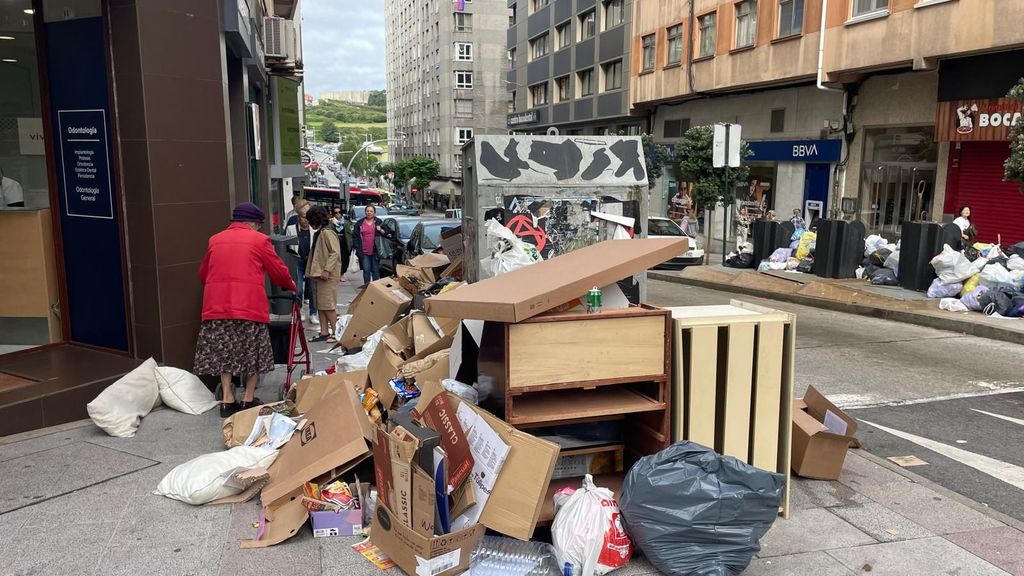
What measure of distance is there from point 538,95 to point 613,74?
11806 mm

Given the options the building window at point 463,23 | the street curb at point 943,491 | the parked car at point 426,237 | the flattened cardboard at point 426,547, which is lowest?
the street curb at point 943,491

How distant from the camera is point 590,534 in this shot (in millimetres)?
3758

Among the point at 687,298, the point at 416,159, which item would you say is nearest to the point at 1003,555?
the point at 687,298

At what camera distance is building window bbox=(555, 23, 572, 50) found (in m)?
42.7

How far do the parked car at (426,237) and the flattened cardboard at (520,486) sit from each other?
9.33 meters

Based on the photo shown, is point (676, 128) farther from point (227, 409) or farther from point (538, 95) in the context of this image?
point (227, 409)

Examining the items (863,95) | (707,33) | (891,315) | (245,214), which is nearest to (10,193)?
(245,214)

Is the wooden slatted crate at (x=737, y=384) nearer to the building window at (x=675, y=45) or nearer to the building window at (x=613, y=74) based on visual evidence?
the building window at (x=675, y=45)

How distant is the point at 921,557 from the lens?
409 centimetres

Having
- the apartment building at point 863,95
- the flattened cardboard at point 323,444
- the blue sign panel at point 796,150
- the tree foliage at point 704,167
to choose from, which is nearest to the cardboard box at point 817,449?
the flattened cardboard at point 323,444

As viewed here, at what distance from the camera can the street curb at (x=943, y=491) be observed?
4.61 m

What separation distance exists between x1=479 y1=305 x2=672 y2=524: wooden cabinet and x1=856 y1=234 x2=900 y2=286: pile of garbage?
11870 millimetres

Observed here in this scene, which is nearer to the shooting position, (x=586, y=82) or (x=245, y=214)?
(x=245, y=214)

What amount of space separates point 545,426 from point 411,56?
99.9 meters
